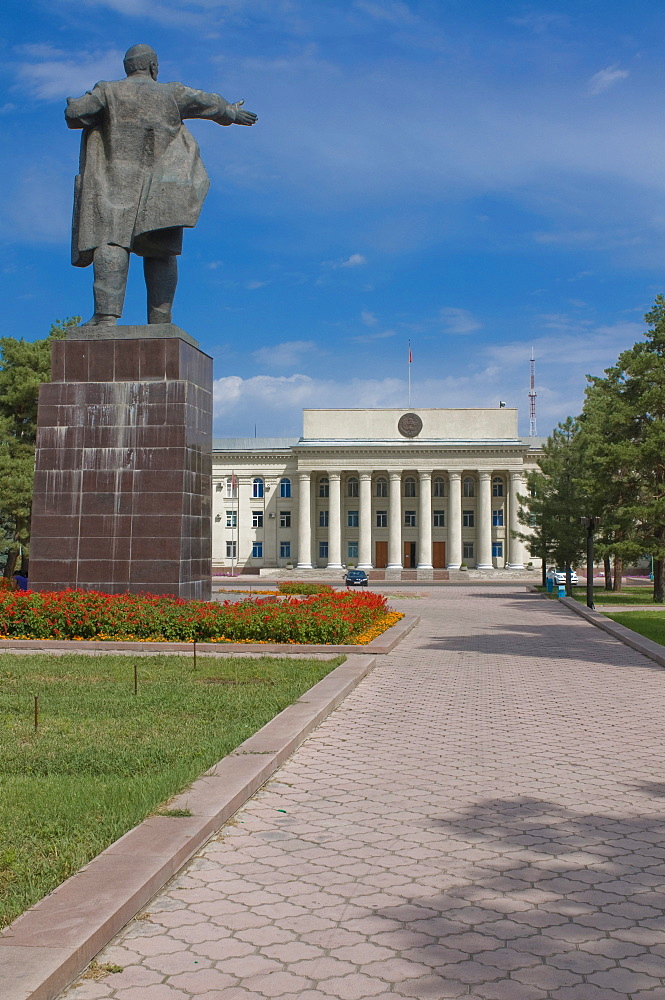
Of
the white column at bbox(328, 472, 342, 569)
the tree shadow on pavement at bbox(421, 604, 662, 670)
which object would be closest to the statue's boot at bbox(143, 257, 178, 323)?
the tree shadow on pavement at bbox(421, 604, 662, 670)

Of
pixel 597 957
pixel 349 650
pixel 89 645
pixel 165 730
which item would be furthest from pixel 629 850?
pixel 89 645

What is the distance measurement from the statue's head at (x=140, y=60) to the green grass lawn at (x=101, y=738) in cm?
1010

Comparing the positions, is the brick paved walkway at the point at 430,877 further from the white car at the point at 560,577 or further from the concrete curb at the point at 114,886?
the white car at the point at 560,577

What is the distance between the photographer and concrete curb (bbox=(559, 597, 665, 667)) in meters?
13.4

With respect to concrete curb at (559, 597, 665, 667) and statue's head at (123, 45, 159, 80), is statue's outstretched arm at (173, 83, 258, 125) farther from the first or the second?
concrete curb at (559, 597, 665, 667)

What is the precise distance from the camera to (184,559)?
46.3ft

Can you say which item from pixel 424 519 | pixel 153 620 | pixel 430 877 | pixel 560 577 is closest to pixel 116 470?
pixel 153 620

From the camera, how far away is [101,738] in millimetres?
6742

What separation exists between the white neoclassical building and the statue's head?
5145 cm

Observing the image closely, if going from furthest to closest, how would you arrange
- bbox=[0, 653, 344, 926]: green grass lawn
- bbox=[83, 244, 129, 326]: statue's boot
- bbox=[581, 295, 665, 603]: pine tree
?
1. bbox=[581, 295, 665, 603]: pine tree
2. bbox=[83, 244, 129, 326]: statue's boot
3. bbox=[0, 653, 344, 926]: green grass lawn

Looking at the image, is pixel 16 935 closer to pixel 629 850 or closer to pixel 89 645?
pixel 629 850

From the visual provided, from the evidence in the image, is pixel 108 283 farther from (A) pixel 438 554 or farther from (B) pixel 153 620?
(A) pixel 438 554

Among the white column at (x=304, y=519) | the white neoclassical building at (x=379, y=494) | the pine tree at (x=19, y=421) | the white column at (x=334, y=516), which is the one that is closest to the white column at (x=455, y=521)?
the white neoclassical building at (x=379, y=494)

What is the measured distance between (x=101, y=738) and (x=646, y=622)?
16.3 m
